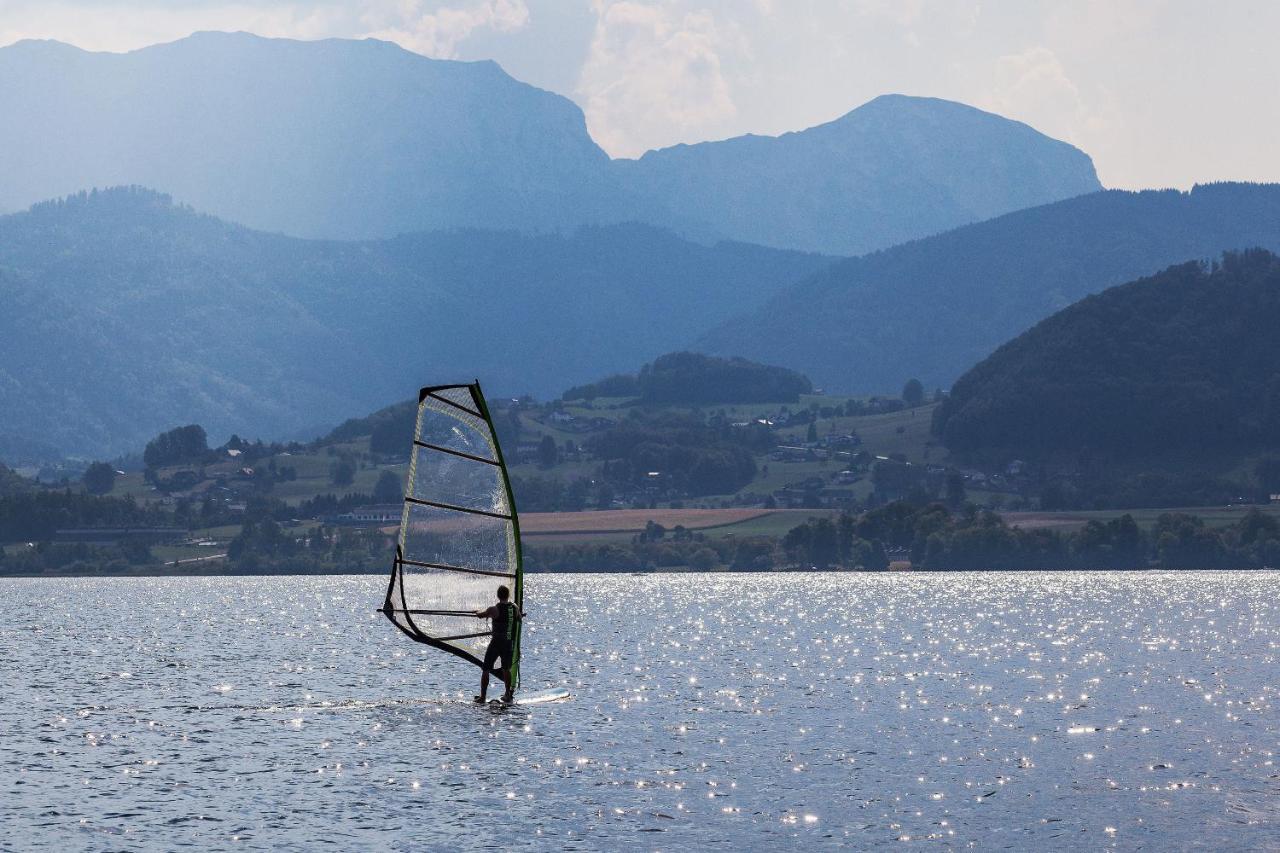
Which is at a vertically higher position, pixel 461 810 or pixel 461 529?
pixel 461 529

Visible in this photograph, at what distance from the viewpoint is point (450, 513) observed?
63625mm

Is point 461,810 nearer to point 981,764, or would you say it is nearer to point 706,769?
point 706,769

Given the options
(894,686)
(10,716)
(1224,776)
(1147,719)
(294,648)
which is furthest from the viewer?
(294,648)

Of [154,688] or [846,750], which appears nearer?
[846,750]

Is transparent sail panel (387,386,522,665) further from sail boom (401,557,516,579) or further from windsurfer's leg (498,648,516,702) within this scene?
windsurfer's leg (498,648,516,702)

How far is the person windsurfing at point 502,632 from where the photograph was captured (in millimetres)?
64250

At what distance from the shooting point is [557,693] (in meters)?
77.9

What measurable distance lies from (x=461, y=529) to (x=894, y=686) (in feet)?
97.1

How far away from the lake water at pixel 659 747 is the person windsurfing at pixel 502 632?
2011mm

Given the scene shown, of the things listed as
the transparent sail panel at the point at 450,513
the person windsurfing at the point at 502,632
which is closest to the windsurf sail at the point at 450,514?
the transparent sail panel at the point at 450,513

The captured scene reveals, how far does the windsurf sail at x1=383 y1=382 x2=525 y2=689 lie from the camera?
63.1 metres

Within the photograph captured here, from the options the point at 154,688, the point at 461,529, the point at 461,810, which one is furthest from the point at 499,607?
the point at 154,688

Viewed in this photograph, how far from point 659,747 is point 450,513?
10946 millimetres

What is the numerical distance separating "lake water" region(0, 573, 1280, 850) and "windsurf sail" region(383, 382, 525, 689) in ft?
16.5
